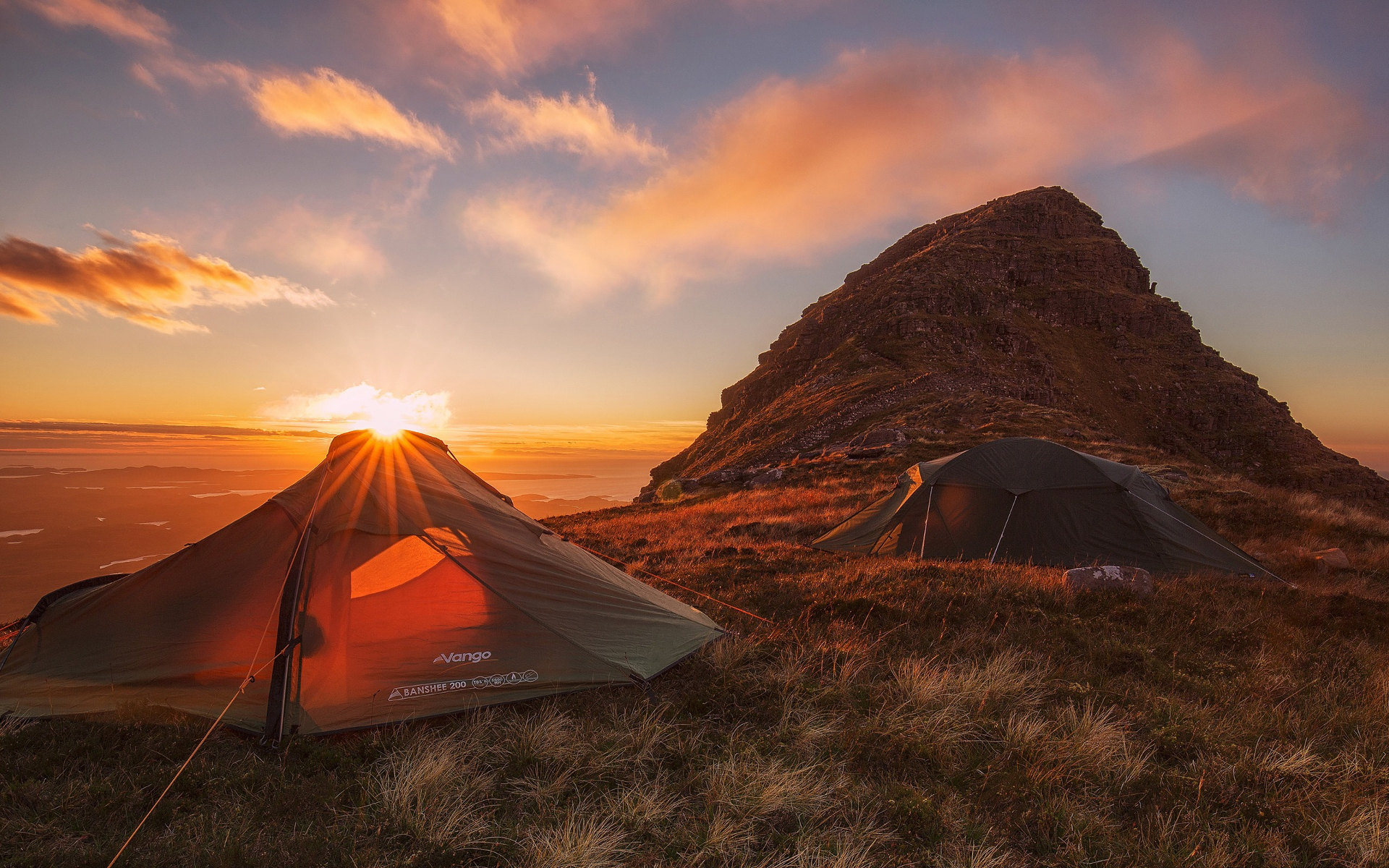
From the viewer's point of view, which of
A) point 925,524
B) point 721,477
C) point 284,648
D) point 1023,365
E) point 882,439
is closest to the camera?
point 284,648

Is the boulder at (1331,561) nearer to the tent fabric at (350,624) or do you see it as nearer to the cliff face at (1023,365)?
the tent fabric at (350,624)

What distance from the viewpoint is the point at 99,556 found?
4441 inches

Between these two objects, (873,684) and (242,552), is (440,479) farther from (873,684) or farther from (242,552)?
(873,684)

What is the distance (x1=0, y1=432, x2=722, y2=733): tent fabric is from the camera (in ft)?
17.4

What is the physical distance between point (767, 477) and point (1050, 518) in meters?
22.4

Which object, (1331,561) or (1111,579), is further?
(1331,561)

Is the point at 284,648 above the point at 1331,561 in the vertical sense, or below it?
above

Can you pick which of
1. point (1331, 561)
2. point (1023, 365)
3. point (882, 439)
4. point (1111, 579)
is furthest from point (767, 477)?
point (1023, 365)

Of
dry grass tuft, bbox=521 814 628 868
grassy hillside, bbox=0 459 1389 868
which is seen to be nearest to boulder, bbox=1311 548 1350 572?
grassy hillside, bbox=0 459 1389 868

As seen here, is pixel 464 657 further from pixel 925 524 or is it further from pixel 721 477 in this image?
pixel 721 477

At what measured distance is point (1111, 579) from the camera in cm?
862

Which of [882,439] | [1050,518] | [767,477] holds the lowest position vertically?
[767,477]

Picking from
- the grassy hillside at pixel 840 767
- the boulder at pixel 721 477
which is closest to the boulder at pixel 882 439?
the boulder at pixel 721 477

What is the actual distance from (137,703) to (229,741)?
1.09 meters
